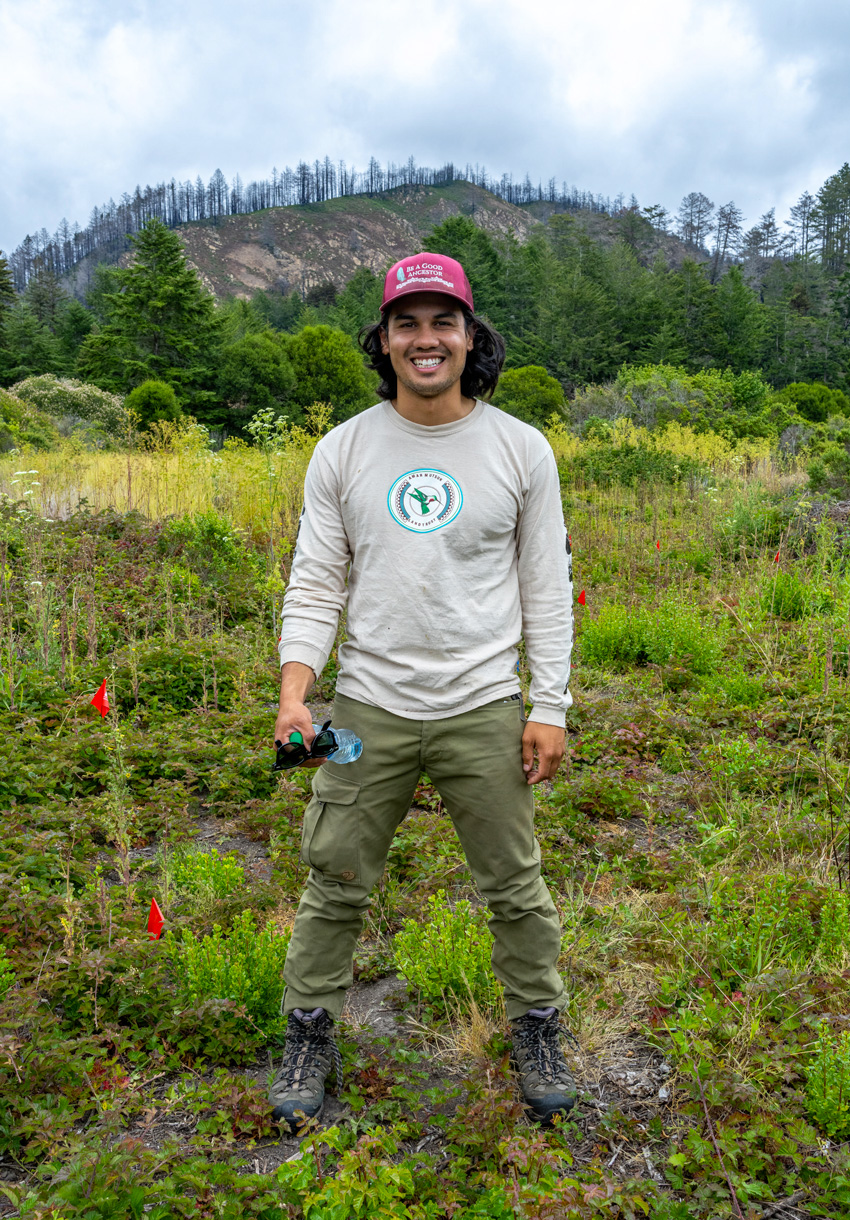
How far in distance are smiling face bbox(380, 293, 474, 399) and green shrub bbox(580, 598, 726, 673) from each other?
388 cm

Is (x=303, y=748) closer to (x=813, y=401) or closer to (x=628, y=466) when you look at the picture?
(x=628, y=466)

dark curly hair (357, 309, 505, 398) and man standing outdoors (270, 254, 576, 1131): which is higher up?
dark curly hair (357, 309, 505, 398)

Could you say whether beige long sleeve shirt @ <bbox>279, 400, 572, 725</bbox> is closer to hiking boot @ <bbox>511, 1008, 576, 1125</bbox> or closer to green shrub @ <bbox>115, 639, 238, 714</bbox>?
hiking boot @ <bbox>511, 1008, 576, 1125</bbox>

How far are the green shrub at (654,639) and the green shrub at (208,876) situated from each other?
354 centimetres

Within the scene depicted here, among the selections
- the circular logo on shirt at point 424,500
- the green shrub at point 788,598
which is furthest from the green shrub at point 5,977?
the green shrub at point 788,598

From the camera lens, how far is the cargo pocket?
2143mm

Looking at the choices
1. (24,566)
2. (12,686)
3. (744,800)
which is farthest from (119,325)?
(744,800)

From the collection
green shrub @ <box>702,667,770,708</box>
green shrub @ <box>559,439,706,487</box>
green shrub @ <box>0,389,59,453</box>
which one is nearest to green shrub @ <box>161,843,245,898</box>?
green shrub @ <box>702,667,770,708</box>

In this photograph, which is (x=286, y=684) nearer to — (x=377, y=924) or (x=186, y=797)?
(x=377, y=924)

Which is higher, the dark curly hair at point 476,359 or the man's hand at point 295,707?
the dark curly hair at point 476,359

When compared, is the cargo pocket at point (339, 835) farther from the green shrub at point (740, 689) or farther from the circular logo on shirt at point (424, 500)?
the green shrub at point (740, 689)

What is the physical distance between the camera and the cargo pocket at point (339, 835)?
2143 millimetres

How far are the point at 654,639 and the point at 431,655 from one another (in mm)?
3993

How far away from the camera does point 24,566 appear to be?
22.9 ft
